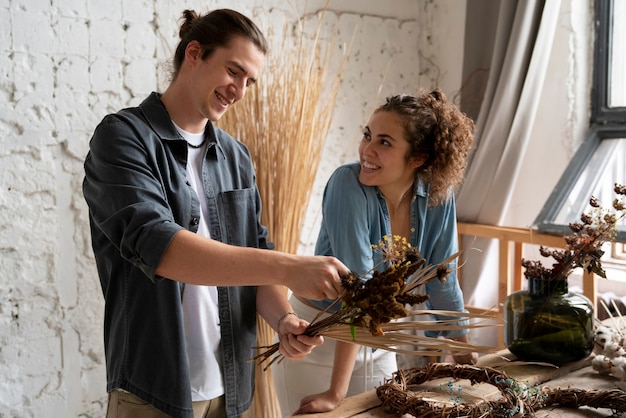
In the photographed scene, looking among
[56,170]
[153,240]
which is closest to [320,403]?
[153,240]

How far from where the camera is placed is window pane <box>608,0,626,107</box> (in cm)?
279

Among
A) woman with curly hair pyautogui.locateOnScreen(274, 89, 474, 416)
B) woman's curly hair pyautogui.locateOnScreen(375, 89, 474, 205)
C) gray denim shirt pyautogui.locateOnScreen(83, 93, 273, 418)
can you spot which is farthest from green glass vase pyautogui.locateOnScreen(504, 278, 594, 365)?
gray denim shirt pyautogui.locateOnScreen(83, 93, 273, 418)

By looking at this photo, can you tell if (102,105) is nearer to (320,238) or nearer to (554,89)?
(320,238)

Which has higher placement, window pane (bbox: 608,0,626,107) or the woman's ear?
window pane (bbox: 608,0,626,107)

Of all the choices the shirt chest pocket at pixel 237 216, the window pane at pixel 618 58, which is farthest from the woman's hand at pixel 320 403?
the window pane at pixel 618 58

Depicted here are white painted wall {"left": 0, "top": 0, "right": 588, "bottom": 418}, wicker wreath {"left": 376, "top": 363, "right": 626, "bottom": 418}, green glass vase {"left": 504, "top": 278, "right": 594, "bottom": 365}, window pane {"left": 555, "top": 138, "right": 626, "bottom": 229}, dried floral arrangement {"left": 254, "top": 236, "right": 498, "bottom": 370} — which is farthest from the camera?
window pane {"left": 555, "top": 138, "right": 626, "bottom": 229}

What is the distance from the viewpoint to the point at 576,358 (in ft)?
5.68

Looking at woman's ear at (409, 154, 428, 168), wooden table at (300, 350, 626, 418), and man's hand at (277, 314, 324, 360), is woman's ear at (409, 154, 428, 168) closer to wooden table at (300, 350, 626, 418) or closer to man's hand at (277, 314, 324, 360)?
wooden table at (300, 350, 626, 418)

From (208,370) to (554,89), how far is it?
2141 mm

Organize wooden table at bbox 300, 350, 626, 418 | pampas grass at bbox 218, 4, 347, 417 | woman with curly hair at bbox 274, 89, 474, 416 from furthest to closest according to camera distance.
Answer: pampas grass at bbox 218, 4, 347, 417, woman with curly hair at bbox 274, 89, 474, 416, wooden table at bbox 300, 350, 626, 418

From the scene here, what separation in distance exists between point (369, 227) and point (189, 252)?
30.2 inches

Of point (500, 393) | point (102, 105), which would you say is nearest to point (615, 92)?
point (500, 393)

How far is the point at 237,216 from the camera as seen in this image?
62.2 inches

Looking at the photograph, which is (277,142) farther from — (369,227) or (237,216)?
(237,216)
